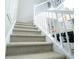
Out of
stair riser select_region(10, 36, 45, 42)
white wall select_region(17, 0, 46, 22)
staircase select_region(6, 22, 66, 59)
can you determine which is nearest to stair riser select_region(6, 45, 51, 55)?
staircase select_region(6, 22, 66, 59)

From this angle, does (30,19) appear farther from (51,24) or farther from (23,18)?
(51,24)

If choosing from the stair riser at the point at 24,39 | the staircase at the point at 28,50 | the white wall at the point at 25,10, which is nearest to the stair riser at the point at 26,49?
the staircase at the point at 28,50

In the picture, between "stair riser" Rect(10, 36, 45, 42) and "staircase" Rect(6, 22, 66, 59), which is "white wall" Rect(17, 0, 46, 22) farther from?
"staircase" Rect(6, 22, 66, 59)

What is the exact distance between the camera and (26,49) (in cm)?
170

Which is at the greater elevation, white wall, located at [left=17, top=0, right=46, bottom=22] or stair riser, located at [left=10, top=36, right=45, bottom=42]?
white wall, located at [left=17, top=0, right=46, bottom=22]

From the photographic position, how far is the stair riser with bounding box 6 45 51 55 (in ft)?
5.18

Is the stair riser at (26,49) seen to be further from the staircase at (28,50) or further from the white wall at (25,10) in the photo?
the white wall at (25,10)

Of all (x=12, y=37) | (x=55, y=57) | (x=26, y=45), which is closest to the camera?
(x=55, y=57)

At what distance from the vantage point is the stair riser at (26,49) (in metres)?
1.58

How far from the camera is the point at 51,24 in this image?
241 cm
